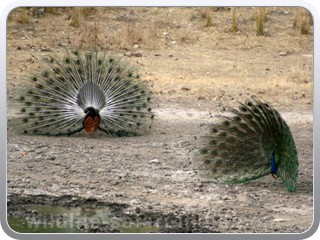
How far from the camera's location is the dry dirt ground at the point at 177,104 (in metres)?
5.46

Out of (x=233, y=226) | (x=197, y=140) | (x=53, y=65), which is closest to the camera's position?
(x=233, y=226)

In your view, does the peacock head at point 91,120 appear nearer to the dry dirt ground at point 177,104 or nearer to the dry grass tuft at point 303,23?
Answer: the dry dirt ground at point 177,104

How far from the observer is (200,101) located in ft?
24.4

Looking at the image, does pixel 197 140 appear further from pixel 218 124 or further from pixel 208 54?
pixel 208 54

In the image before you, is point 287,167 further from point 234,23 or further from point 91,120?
point 234,23

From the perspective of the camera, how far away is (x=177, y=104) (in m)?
7.34

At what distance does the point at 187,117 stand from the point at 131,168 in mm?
1116

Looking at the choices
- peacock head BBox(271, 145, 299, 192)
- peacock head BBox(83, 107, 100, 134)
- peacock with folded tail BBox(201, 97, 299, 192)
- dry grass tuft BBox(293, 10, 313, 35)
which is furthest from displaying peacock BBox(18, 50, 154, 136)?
dry grass tuft BBox(293, 10, 313, 35)

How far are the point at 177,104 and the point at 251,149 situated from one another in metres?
1.71

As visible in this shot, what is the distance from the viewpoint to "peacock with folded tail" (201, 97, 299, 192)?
5.56 m

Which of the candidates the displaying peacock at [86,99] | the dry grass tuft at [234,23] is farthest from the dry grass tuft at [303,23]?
the displaying peacock at [86,99]

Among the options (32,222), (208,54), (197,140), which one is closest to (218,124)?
(197,140)

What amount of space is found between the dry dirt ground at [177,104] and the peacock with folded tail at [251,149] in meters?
0.09

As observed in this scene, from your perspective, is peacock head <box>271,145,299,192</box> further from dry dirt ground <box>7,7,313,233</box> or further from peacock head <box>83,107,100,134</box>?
peacock head <box>83,107,100,134</box>
